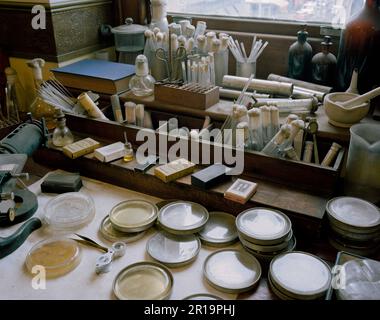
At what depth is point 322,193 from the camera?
899 mm

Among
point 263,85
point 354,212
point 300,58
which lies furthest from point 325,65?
point 354,212

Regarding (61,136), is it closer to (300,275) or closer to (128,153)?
(128,153)

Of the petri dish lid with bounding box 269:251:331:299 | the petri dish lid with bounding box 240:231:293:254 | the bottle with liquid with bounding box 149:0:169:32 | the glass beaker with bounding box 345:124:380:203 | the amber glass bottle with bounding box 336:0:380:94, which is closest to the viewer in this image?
the petri dish lid with bounding box 269:251:331:299

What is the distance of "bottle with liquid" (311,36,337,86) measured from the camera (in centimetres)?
122

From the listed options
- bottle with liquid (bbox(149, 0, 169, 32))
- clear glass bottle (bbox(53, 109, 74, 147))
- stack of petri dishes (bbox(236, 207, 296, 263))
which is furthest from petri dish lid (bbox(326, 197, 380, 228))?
bottle with liquid (bbox(149, 0, 169, 32))

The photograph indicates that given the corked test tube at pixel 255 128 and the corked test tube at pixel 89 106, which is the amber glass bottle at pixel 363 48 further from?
the corked test tube at pixel 89 106

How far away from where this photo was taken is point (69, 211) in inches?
37.7

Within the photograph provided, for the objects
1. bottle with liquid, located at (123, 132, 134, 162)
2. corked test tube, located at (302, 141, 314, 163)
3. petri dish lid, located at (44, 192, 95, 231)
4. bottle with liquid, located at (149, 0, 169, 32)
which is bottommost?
petri dish lid, located at (44, 192, 95, 231)

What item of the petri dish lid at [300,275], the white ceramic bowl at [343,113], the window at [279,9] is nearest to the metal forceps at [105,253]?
the petri dish lid at [300,275]

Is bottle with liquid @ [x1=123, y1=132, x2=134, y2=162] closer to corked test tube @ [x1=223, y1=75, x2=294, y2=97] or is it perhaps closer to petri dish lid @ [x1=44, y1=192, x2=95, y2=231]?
petri dish lid @ [x1=44, y1=192, x2=95, y2=231]

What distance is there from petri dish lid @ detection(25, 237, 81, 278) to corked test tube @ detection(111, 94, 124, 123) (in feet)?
1.45

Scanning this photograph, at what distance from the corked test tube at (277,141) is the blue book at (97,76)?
0.58m

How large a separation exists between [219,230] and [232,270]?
13cm

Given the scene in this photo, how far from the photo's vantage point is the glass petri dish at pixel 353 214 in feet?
2.61
